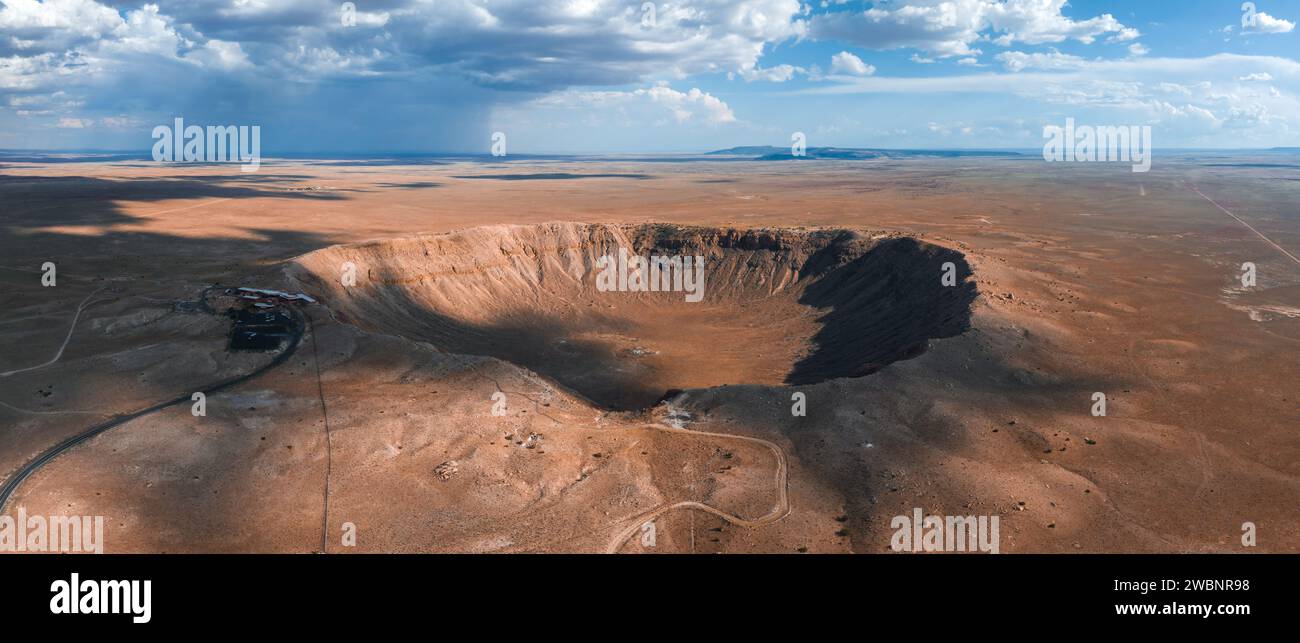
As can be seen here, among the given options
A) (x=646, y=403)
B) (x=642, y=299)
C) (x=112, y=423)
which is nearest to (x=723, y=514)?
(x=646, y=403)

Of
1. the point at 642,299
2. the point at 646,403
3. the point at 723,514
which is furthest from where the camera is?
the point at 642,299

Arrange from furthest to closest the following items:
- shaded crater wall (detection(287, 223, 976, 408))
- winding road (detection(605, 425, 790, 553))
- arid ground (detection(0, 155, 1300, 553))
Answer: shaded crater wall (detection(287, 223, 976, 408)), arid ground (detection(0, 155, 1300, 553)), winding road (detection(605, 425, 790, 553))

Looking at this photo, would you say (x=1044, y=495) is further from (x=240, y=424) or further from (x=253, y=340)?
(x=253, y=340)

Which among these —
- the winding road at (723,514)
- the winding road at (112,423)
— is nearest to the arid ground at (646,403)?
the winding road at (723,514)

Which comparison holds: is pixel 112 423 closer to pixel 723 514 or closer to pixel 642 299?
pixel 723 514

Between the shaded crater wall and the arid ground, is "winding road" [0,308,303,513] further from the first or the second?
the shaded crater wall

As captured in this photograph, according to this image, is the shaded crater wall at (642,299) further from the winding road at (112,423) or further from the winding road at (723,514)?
Answer: the winding road at (723,514)

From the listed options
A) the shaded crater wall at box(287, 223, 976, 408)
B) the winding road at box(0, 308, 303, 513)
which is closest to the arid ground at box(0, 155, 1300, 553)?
the shaded crater wall at box(287, 223, 976, 408)
